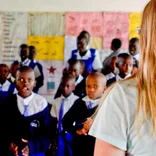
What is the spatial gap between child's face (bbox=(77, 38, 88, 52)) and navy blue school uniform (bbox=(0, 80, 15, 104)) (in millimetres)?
385

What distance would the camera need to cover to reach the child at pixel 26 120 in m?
1.43

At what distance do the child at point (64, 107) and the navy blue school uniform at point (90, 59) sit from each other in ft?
0.31

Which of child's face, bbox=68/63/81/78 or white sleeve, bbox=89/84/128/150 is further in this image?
child's face, bbox=68/63/81/78

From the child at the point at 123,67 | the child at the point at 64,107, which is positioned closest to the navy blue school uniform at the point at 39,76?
the child at the point at 64,107

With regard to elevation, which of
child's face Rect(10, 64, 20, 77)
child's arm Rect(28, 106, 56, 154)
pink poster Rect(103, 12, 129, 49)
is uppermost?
pink poster Rect(103, 12, 129, 49)

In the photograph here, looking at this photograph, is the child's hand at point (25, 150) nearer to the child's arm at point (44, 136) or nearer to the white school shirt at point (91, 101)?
the child's arm at point (44, 136)

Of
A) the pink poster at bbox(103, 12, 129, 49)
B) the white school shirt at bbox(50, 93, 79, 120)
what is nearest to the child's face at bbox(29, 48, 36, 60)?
the white school shirt at bbox(50, 93, 79, 120)

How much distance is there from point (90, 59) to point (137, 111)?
3.04 feet

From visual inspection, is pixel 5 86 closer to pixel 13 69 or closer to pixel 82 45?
pixel 13 69

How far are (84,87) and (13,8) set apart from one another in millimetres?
533

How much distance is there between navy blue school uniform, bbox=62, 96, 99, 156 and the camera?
4.61 ft

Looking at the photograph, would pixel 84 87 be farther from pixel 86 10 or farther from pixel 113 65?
pixel 86 10

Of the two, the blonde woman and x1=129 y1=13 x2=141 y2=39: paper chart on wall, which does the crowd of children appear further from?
the blonde woman

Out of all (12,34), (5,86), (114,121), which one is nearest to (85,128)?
(5,86)
